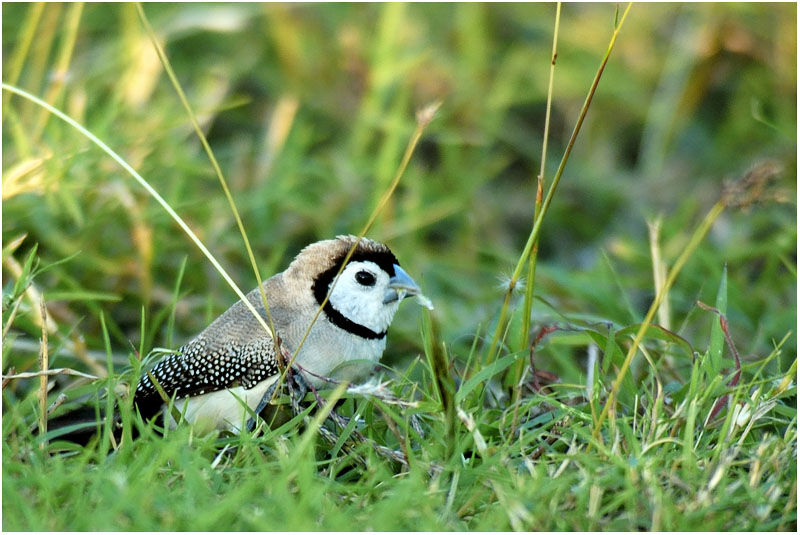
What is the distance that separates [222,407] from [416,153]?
3.70 m

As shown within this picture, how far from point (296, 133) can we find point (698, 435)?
132 inches

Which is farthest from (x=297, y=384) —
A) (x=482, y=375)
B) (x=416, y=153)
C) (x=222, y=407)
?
(x=416, y=153)

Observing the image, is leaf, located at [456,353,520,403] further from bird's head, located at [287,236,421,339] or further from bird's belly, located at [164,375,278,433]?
bird's belly, located at [164,375,278,433]

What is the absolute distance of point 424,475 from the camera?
9.72 feet

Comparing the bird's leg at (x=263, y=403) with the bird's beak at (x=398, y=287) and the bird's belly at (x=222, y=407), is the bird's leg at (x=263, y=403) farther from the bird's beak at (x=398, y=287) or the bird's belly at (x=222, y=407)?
the bird's beak at (x=398, y=287)

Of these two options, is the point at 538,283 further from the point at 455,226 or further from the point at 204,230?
the point at 204,230

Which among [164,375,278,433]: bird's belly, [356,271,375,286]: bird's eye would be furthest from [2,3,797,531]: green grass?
[356,271,375,286]: bird's eye

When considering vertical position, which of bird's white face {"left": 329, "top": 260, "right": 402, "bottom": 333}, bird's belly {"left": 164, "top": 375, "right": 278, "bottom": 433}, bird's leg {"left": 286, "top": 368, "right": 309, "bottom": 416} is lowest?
bird's belly {"left": 164, "top": 375, "right": 278, "bottom": 433}

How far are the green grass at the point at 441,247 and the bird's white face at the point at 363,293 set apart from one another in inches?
7.6

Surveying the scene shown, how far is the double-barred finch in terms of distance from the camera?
3.38 metres

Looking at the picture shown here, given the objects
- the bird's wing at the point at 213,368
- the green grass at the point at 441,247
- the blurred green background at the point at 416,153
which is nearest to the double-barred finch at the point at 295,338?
the bird's wing at the point at 213,368

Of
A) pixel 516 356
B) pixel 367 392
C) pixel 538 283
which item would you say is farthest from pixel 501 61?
pixel 367 392

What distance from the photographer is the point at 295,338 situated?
3449 mm

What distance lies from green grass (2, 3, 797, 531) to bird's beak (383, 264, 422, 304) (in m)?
0.14
